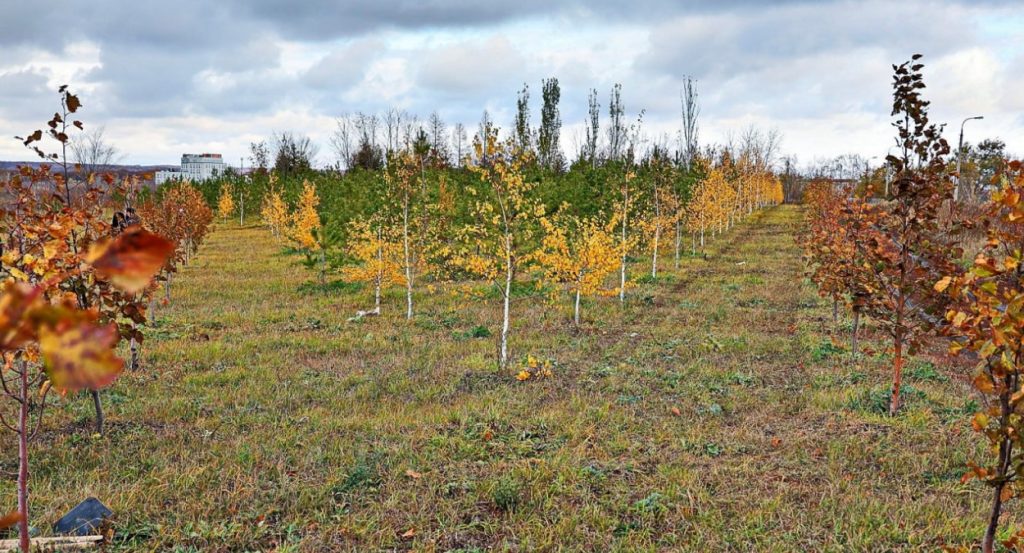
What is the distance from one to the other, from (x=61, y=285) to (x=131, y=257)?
5.47 m

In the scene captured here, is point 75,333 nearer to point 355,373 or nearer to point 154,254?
point 154,254

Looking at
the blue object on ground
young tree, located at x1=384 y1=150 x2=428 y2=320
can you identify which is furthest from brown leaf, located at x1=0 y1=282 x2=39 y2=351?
young tree, located at x1=384 y1=150 x2=428 y2=320

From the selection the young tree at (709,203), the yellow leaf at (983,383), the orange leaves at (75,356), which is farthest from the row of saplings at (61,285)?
the young tree at (709,203)

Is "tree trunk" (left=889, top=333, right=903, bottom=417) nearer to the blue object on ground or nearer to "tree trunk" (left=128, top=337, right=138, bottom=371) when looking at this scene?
the blue object on ground

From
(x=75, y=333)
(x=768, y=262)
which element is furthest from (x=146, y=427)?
(x=768, y=262)

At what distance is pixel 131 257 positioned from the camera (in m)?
0.88

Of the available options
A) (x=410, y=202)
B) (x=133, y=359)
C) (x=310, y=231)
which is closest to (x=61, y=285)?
(x=133, y=359)

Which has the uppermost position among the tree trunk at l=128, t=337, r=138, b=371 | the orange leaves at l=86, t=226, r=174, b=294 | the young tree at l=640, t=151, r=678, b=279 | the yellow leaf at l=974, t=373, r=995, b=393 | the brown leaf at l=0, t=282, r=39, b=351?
the young tree at l=640, t=151, r=678, b=279

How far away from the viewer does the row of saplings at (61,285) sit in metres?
0.85

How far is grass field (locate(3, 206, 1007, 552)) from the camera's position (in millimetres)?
4605

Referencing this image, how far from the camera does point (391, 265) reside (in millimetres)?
13750

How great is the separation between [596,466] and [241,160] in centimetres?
6113

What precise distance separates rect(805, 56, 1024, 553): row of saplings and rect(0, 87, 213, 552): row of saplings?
2.88 meters

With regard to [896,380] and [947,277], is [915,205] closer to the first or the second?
[896,380]
